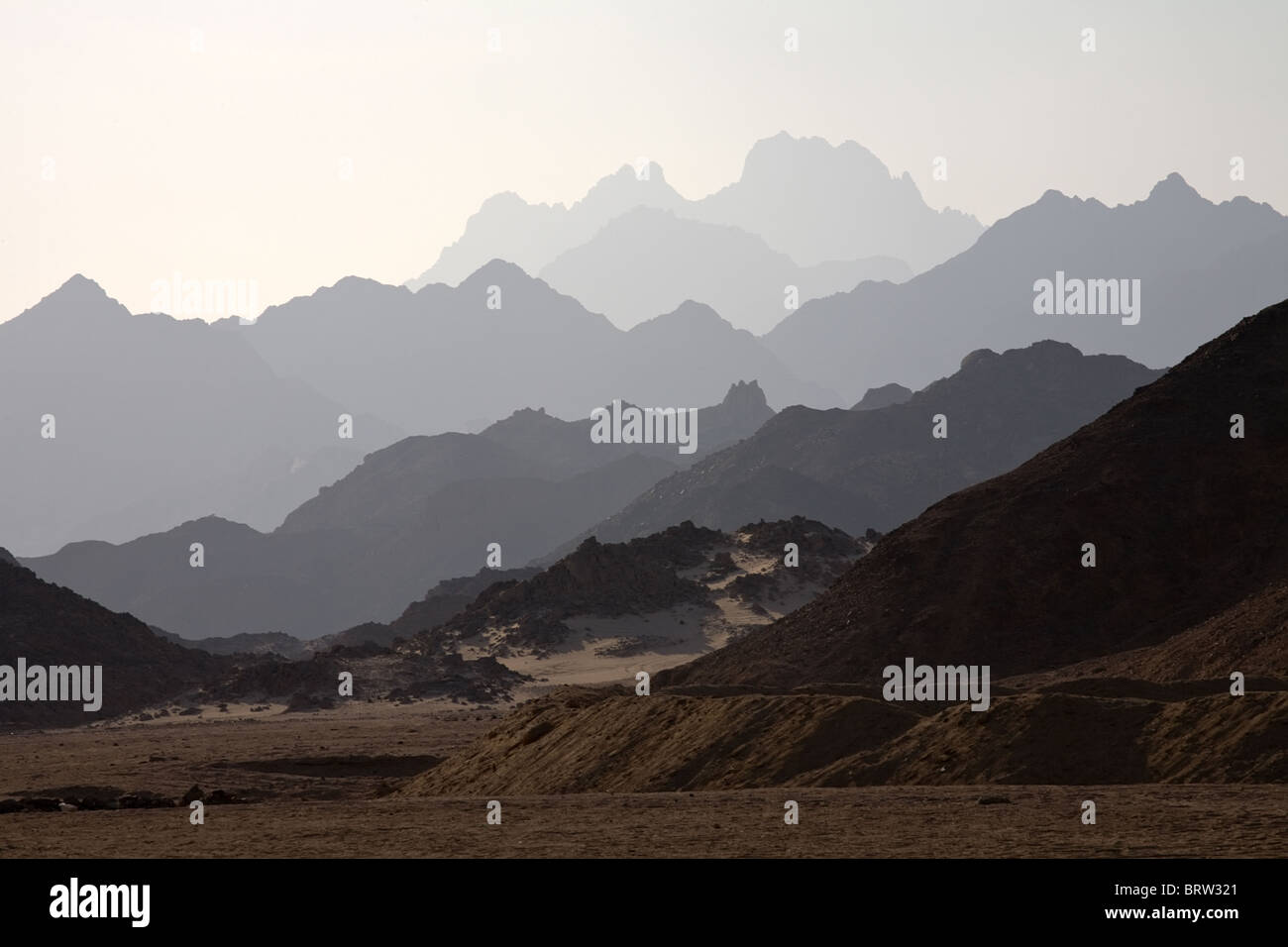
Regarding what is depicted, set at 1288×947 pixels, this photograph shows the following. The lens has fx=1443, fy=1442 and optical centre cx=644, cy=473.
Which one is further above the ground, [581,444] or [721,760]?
[581,444]

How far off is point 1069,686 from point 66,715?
149 ft

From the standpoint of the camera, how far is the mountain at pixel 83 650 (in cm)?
6109

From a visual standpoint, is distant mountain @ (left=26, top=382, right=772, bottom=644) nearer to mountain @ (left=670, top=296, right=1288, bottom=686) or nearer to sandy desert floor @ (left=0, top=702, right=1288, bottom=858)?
mountain @ (left=670, top=296, right=1288, bottom=686)

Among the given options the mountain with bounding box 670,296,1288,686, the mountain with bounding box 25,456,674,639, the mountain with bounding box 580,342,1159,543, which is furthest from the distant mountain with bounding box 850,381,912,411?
the mountain with bounding box 670,296,1288,686

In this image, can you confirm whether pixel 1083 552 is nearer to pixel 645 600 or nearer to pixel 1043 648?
pixel 1043 648

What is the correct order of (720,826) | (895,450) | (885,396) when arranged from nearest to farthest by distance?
1. (720,826)
2. (895,450)
3. (885,396)

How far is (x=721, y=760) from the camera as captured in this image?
24.6m

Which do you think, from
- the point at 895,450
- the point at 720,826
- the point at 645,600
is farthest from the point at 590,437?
the point at 720,826

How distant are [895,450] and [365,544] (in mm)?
59100

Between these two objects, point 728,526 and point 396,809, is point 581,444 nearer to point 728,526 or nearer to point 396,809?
point 728,526

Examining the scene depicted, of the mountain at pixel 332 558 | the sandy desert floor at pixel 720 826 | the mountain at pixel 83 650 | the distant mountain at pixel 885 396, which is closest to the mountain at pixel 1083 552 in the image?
the sandy desert floor at pixel 720 826

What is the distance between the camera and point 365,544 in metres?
157

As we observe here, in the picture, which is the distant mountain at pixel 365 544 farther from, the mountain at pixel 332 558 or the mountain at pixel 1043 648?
the mountain at pixel 1043 648
